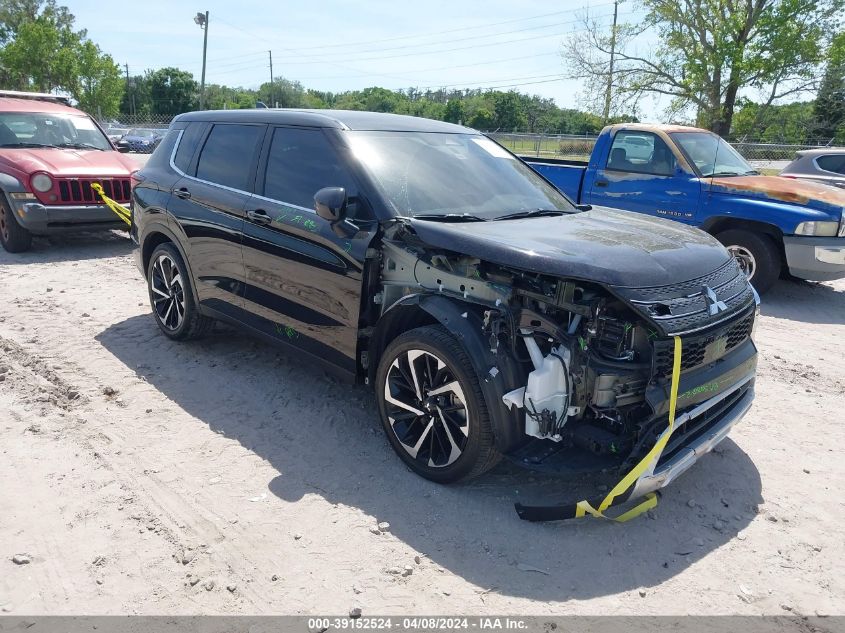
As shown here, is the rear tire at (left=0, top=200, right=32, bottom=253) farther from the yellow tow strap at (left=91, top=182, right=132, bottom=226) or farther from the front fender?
the front fender

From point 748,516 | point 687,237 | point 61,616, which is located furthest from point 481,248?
point 61,616

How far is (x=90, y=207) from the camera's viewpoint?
9055 mm

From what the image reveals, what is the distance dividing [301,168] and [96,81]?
49807 millimetres

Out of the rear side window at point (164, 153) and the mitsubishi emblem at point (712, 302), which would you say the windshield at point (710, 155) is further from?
the rear side window at point (164, 153)

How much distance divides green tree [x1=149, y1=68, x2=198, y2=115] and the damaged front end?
6929cm

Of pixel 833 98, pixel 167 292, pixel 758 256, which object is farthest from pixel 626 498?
pixel 833 98

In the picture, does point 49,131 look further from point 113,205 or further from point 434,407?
point 434,407

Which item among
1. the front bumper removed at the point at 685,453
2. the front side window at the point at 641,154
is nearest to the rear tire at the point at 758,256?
the front side window at the point at 641,154

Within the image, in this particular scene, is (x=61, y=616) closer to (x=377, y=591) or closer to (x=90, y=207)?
(x=377, y=591)

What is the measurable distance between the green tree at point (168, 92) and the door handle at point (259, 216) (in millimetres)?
67366

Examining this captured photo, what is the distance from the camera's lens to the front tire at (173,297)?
5.32 m

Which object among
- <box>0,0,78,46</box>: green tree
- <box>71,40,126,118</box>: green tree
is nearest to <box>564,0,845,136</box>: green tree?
<box>71,40,126,118</box>: green tree

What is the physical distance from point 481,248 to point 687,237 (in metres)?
1.39

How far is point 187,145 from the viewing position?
541 centimetres
